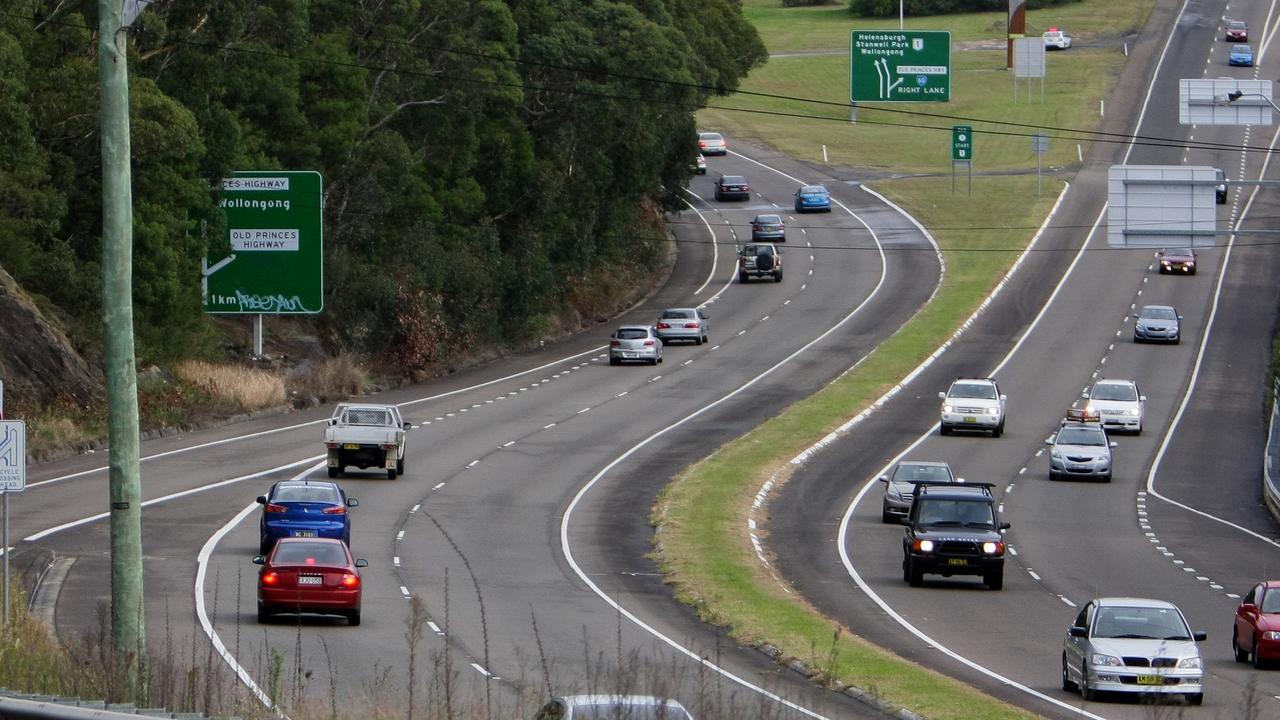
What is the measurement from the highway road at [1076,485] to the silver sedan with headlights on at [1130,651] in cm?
30

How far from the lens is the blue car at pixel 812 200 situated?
98938mm

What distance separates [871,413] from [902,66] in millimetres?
28766

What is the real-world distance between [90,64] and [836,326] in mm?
35355

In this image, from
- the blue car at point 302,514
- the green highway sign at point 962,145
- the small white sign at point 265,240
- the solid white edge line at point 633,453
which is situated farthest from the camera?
the green highway sign at point 962,145

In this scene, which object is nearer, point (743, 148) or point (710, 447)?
point (710, 447)

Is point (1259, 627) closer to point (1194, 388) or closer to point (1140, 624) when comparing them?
point (1140, 624)

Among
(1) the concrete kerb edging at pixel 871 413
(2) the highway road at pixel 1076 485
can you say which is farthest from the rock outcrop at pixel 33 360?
(2) the highway road at pixel 1076 485

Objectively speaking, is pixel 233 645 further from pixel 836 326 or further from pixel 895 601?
pixel 836 326

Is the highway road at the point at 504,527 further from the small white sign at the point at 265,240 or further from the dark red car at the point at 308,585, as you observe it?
the small white sign at the point at 265,240

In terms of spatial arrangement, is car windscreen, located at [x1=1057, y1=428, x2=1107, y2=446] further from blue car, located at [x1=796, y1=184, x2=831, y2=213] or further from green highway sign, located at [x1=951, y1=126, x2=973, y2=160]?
blue car, located at [x1=796, y1=184, x2=831, y2=213]

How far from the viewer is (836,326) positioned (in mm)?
73250

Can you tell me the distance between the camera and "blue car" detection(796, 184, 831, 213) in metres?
98.9

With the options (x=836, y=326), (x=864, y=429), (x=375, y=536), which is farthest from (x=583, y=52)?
(x=375, y=536)

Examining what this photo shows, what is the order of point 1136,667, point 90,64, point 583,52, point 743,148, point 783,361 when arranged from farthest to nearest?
point 743,148 < point 583,52 < point 783,361 < point 90,64 < point 1136,667
